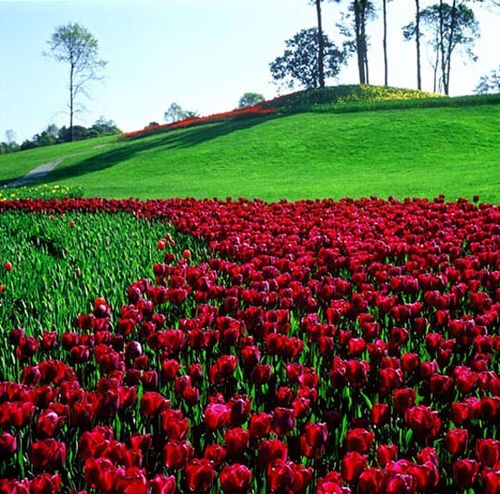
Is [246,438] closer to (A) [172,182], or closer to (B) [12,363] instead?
(B) [12,363]

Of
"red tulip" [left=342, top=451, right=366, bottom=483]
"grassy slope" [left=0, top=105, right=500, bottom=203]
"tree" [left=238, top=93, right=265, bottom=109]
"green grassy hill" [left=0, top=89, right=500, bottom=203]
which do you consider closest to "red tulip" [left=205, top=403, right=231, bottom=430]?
"red tulip" [left=342, top=451, right=366, bottom=483]

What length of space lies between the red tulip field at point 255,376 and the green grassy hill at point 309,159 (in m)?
8.55

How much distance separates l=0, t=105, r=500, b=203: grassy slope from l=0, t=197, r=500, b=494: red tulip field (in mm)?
8649

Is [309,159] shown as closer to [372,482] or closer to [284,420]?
[284,420]

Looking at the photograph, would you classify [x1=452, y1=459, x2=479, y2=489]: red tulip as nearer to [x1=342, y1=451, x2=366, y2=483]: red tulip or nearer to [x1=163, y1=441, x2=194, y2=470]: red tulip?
[x1=342, y1=451, x2=366, y2=483]: red tulip

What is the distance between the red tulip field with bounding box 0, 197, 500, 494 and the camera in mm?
2072

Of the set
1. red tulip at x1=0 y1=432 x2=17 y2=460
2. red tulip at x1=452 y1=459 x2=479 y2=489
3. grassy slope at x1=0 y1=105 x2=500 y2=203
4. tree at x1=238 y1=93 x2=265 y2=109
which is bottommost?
red tulip at x1=452 y1=459 x2=479 y2=489

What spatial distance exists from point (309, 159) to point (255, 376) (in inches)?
985

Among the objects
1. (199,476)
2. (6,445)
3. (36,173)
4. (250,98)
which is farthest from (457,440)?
(250,98)

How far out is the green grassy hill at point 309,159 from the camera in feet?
59.0

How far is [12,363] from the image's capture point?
12.6 feet

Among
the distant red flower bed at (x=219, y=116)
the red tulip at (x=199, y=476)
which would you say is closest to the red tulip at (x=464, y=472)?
the red tulip at (x=199, y=476)

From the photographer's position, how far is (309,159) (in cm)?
2742

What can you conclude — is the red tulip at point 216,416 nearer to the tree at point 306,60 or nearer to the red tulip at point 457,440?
the red tulip at point 457,440
